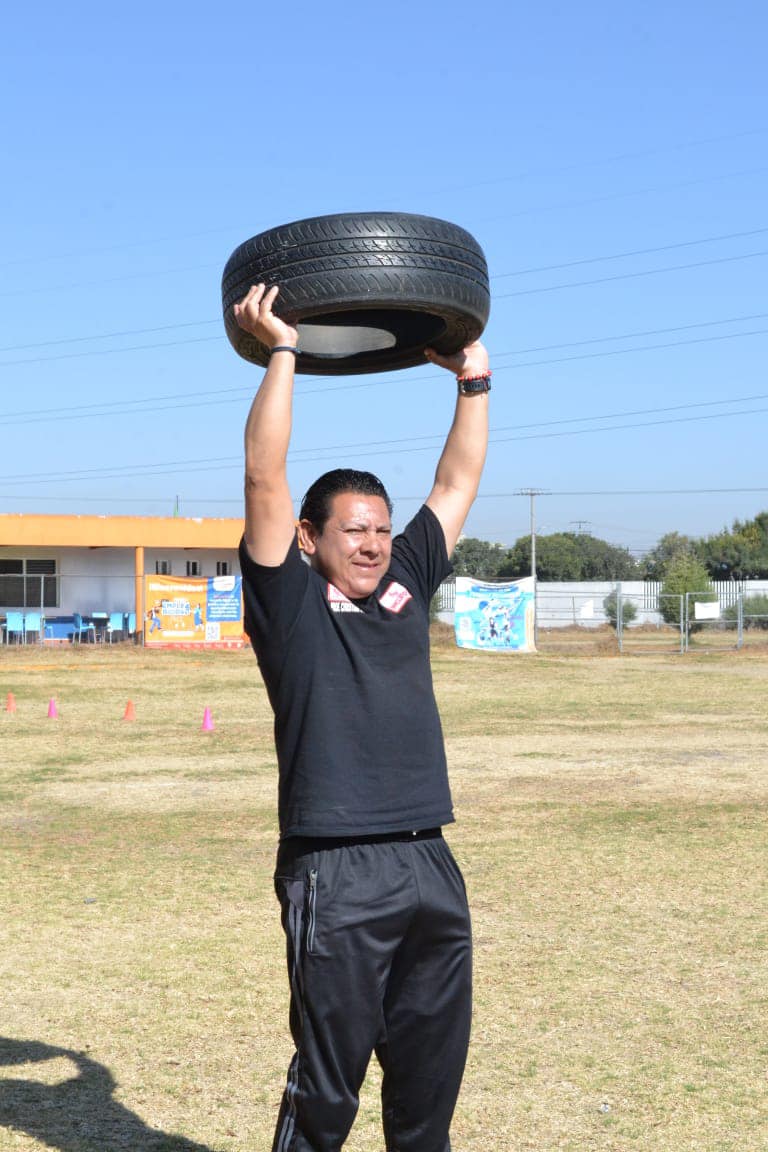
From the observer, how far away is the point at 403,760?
333 cm

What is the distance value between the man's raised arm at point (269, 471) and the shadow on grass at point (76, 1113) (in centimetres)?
226

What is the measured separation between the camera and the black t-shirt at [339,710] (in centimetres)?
326

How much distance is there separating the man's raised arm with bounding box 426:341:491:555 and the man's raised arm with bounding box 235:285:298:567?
2.57 feet

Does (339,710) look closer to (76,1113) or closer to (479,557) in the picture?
(76,1113)

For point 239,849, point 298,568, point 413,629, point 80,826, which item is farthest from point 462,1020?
point 80,826

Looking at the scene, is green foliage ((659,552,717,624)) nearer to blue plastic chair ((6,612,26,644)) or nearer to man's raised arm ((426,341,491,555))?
blue plastic chair ((6,612,26,644))

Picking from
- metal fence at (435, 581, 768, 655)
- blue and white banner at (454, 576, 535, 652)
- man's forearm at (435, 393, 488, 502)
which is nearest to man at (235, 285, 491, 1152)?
man's forearm at (435, 393, 488, 502)

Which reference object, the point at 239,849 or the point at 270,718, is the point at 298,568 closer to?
the point at 239,849

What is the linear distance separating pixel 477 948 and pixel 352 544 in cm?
388

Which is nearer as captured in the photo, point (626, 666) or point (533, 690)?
point (533, 690)

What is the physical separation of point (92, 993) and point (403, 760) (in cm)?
338

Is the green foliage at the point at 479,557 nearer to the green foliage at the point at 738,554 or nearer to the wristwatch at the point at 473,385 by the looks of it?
the green foliage at the point at 738,554

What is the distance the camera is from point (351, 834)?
3225mm

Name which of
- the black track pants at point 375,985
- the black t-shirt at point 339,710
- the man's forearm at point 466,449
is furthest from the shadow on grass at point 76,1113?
the man's forearm at point 466,449
